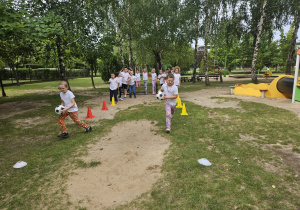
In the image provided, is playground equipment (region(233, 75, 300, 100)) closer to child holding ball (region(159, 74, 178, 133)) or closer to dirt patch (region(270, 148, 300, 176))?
dirt patch (region(270, 148, 300, 176))

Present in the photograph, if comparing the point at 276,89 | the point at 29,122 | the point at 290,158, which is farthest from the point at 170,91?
the point at 276,89

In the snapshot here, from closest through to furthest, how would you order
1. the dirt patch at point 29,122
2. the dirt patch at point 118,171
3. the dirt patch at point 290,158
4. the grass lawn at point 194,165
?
the grass lawn at point 194,165, the dirt patch at point 118,171, the dirt patch at point 290,158, the dirt patch at point 29,122

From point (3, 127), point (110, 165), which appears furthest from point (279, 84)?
point (3, 127)

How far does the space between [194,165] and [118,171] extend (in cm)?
160

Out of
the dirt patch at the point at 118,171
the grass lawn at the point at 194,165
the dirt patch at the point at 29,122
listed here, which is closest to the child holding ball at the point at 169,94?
the grass lawn at the point at 194,165

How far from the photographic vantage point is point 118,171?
3.94 metres

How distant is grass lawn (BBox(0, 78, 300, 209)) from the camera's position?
2.97 m

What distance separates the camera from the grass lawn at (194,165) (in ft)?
9.74

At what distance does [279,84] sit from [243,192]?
1019 cm

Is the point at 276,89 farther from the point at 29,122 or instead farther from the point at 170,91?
the point at 29,122

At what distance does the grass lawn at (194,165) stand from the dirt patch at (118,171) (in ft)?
0.62

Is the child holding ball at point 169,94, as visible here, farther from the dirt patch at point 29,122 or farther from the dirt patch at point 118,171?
the dirt patch at point 29,122

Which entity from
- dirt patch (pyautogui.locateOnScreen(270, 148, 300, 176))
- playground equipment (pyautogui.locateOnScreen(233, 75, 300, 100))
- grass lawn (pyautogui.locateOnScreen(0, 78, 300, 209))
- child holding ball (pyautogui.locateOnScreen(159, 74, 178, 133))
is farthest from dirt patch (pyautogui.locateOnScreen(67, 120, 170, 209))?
playground equipment (pyautogui.locateOnScreen(233, 75, 300, 100))

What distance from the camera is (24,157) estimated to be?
4742 mm
